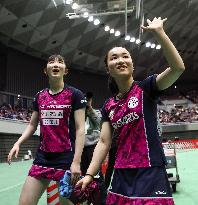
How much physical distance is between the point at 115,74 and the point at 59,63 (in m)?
1.34

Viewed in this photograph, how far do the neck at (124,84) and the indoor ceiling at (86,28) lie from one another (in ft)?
43.4

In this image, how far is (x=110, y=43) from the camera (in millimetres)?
34438

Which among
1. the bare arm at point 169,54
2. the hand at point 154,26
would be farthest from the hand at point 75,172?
the hand at point 154,26

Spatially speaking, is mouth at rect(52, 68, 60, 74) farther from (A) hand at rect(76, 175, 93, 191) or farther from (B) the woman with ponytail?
(A) hand at rect(76, 175, 93, 191)

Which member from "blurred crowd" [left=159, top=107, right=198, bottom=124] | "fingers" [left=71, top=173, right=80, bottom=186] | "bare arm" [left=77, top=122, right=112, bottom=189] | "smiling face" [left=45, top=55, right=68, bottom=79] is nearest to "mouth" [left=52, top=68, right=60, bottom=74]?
"smiling face" [left=45, top=55, right=68, bottom=79]

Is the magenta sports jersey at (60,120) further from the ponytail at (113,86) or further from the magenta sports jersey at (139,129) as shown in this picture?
the magenta sports jersey at (139,129)

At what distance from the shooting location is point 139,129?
2.63 metres

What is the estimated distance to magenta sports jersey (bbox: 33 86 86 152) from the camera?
386 centimetres

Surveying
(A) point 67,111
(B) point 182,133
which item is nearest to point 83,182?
(A) point 67,111

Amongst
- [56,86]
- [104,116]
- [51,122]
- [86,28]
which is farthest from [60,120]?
[86,28]

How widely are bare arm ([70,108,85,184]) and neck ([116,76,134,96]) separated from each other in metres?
1.03

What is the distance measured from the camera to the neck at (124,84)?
2775mm

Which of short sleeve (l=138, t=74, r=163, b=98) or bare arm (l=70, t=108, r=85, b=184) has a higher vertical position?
short sleeve (l=138, t=74, r=163, b=98)

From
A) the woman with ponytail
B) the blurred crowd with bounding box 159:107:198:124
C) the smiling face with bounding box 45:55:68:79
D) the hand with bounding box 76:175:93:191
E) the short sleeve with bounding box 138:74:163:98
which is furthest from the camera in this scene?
the blurred crowd with bounding box 159:107:198:124
